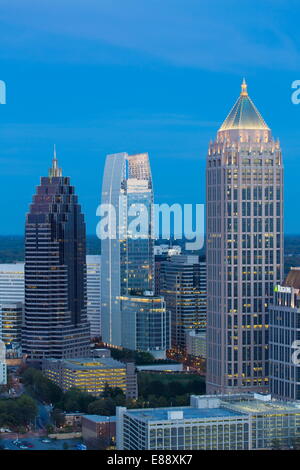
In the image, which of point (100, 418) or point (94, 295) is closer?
point (100, 418)

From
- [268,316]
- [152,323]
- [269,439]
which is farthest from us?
[152,323]

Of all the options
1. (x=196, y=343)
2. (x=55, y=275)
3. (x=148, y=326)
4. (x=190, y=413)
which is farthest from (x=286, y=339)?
(x=148, y=326)

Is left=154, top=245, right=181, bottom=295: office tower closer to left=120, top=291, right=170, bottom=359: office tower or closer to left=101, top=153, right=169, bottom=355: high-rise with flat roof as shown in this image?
left=101, top=153, right=169, bottom=355: high-rise with flat roof

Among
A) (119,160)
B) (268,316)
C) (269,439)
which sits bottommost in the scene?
(269,439)

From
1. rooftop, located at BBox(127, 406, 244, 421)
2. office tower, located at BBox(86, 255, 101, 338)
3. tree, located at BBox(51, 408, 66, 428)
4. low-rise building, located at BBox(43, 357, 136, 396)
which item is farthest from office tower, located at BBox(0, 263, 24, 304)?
rooftop, located at BBox(127, 406, 244, 421)

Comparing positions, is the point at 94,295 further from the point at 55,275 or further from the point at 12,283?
the point at 55,275

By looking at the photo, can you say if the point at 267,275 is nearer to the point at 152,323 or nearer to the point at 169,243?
the point at 152,323
